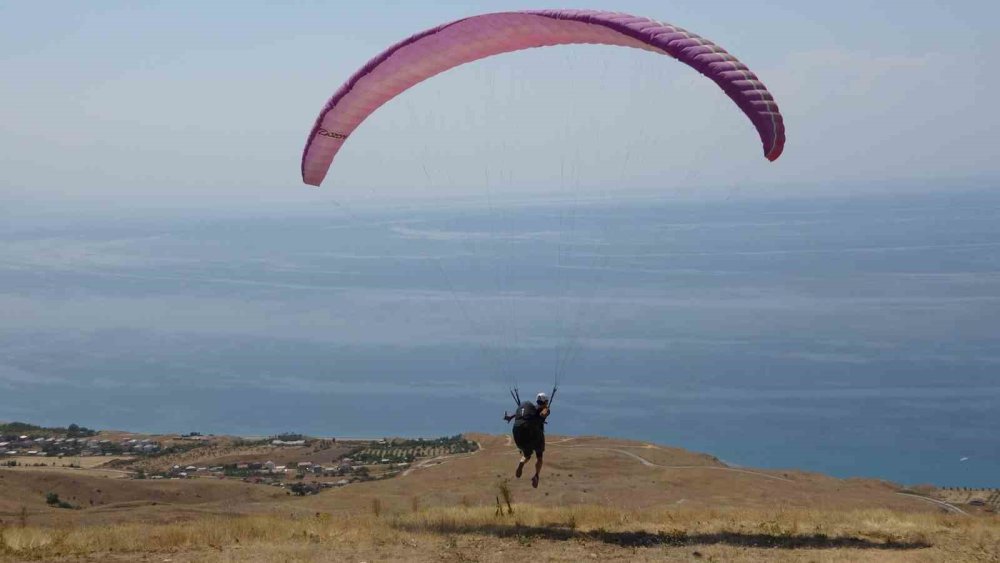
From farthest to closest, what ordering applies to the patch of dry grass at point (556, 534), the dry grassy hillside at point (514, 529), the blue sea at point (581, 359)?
the blue sea at point (581, 359), the patch of dry grass at point (556, 534), the dry grassy hillside at point (514, 529)

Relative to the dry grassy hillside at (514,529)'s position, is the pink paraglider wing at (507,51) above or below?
above

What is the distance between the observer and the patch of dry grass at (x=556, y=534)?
11.5 metres

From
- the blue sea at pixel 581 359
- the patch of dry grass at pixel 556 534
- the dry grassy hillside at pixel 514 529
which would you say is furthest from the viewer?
the blue sea at pixel 581 359

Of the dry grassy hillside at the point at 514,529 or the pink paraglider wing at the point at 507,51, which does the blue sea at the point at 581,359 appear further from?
the pink paraglider wing at the point at 507,51

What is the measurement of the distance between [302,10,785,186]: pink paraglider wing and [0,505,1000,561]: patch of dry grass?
208 inches

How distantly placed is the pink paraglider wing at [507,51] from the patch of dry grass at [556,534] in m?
5.29

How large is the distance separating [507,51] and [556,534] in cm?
747

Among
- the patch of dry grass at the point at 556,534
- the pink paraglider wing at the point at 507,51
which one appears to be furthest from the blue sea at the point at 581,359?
the patch of dry grass at the point at 556,534

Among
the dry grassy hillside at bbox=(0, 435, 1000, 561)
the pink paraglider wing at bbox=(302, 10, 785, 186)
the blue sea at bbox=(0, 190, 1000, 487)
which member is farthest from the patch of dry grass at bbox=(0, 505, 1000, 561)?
the blue sea at bbox=(0, 190, 1000, 487)

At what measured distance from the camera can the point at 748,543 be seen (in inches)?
475

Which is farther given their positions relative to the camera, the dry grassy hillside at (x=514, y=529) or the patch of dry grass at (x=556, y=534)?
the patch of dry grass at (x=556, y=534)

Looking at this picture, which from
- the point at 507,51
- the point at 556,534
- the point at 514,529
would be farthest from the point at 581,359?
the point at 556,534

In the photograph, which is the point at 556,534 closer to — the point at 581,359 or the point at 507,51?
the point at 507,51

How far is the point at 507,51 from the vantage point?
1430 centimetres
